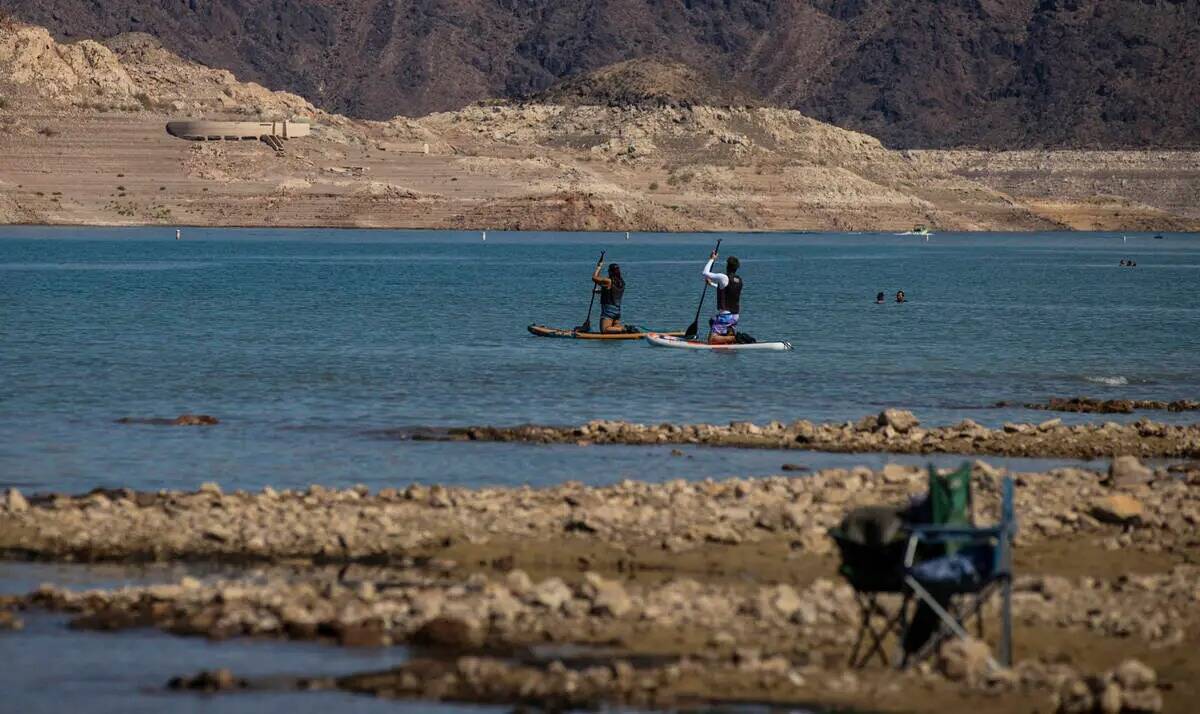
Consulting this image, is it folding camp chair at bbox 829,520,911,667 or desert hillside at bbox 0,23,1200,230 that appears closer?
folding camp chair at bbox 829,520,911,667

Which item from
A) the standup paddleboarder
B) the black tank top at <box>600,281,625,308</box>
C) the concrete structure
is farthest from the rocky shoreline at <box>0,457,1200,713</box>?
the concrete structure

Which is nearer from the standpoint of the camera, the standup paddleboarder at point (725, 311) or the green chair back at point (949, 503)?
the green chair back at point (949, 503)

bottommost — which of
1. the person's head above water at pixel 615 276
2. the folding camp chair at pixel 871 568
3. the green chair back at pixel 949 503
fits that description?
the person's head above water at pixel 615 276

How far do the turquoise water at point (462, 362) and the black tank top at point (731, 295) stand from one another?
3.69 ft

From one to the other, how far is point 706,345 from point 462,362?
4.98 metres

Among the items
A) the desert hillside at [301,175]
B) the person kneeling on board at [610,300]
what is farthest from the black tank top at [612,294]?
the desert hillside at [301,175]

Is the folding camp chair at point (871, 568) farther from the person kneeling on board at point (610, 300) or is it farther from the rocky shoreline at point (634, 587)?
the person kneeling on board at point (610, 300)

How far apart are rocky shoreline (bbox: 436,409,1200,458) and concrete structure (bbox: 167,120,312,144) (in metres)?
148

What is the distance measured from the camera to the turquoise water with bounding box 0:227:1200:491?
23.5 meters

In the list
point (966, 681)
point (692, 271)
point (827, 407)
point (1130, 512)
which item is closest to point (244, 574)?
point (966, 681)

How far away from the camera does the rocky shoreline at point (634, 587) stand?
12094 millimetres

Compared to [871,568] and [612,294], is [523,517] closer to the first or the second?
[871,568]

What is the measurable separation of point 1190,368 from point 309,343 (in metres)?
18.4

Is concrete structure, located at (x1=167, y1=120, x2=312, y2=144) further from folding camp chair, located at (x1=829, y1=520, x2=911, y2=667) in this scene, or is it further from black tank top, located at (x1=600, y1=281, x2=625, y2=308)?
folding camp chair, located at (x1=829, y1=520, x2=911, y2=667)
